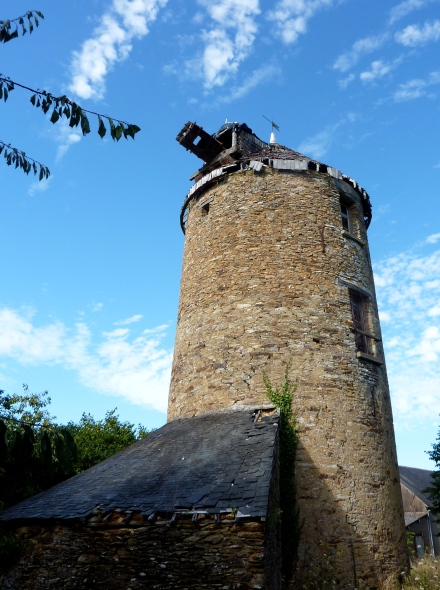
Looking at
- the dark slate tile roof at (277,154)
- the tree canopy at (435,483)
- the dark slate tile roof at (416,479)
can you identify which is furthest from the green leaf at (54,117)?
the dark slate tile roof at (416,479)

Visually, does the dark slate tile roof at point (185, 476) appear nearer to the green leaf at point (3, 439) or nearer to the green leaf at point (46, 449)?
the green leaf at point (46, 449)

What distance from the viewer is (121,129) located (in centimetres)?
429

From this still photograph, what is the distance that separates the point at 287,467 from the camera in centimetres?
859

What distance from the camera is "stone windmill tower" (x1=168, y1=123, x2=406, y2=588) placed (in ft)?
28.5

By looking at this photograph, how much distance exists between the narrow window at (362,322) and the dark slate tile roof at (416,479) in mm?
20319

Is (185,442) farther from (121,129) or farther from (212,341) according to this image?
(121,129)

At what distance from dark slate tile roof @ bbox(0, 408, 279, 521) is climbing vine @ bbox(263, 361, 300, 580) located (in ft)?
1.27

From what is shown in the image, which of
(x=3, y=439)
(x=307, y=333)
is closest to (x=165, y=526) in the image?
(x=3, y=439)

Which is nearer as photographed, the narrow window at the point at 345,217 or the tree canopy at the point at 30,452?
the tree canopy at the point at 30,452

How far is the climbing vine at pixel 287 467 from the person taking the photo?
796cm

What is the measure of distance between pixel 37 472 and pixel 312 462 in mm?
5983

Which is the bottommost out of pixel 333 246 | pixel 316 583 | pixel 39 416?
pixel 316 583

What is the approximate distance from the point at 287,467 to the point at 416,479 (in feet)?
85.4

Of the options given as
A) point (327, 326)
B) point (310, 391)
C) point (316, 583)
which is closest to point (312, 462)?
point (310, 391)
